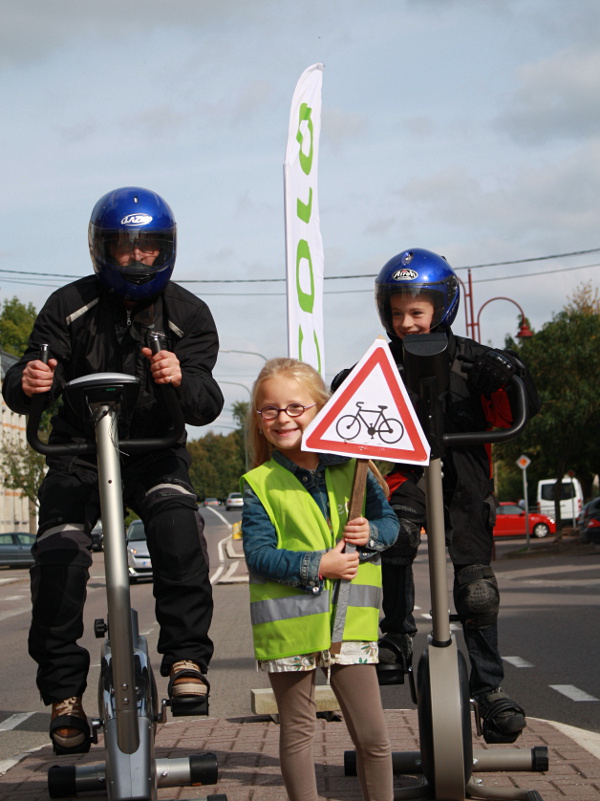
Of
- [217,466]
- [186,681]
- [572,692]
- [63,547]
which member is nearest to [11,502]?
[572,692]

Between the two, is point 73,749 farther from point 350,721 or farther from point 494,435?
point 494,435

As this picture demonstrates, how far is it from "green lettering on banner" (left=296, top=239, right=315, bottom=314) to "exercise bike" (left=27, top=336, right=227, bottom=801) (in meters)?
4.04

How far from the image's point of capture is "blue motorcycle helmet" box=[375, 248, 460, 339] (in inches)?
180

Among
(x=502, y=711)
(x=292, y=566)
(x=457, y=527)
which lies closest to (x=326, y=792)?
(x=502, y=711)

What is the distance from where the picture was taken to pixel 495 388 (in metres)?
4.41

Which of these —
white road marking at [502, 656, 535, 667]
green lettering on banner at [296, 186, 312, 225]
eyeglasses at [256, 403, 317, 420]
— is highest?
green lettering on banner at [296, 186, 312, 225]

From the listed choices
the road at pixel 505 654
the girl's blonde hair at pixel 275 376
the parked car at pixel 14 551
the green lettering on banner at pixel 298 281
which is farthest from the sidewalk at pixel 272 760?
the parked car at pixel 14 551

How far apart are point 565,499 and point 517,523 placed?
4902 mm

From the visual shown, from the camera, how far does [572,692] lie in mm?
8469

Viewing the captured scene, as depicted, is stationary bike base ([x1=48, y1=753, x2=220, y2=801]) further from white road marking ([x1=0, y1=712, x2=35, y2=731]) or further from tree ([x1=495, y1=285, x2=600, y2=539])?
tree ([x1=495, y1=285, x2=600, y2=539])

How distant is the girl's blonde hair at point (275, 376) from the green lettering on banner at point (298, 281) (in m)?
3.88

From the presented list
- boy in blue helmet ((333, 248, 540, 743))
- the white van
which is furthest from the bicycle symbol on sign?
the white van

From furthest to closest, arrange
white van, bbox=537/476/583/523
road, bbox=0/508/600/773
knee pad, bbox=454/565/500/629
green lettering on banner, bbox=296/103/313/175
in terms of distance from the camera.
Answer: white van, bbox=537/476/583/523 < green lettering on banner, bbox=296/103/313/175 < road, bbox=0/508/600/773 < knee pad, bbox=454/565/500/629

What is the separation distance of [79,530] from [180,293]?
961 millimetres
